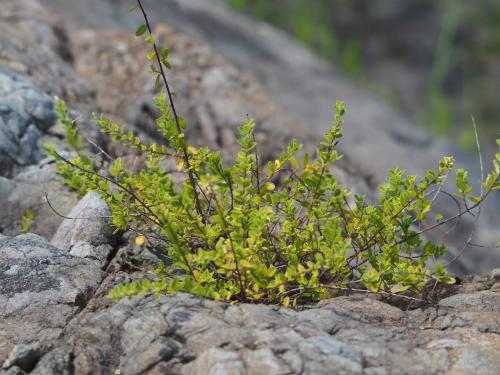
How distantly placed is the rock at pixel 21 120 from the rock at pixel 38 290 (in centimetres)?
88

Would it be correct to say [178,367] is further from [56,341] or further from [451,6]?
[451,6]

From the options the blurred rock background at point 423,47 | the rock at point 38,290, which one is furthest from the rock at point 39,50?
the blurred rock background at point 423,47

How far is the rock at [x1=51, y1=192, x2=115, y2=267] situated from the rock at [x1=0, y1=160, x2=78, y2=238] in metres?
0.23

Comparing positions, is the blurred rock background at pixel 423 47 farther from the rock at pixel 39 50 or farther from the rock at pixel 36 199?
the rock at pixel 36 199

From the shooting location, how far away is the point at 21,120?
13.0 feet

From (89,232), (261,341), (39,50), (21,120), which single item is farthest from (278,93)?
(261,341)

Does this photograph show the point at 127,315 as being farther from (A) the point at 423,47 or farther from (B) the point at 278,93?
(A) the point at 423,47

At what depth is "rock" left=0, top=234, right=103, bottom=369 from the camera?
2510 mm

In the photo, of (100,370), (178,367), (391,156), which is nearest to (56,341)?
(100,370)

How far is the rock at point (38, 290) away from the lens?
98.8 inches

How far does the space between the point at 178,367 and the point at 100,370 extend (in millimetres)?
286

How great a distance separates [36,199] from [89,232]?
0.62m

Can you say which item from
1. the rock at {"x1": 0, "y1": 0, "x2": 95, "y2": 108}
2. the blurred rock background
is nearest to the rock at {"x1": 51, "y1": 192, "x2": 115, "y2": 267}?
the rock at {"x1": 0, "y1": 0, "x2": 95, "y2": 108}

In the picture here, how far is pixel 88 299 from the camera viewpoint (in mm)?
2705
